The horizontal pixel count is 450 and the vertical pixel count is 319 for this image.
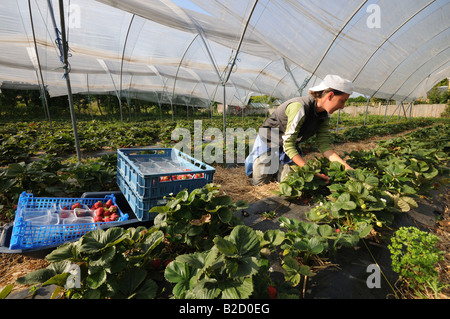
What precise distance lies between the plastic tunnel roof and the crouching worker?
2.42m

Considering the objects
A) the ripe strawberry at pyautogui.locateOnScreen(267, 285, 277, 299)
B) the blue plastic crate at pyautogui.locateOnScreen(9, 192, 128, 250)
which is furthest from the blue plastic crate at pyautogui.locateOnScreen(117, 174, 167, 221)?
the ripe strawberry at pyautogui.locateOnScreen(267, 285, 277, 299)

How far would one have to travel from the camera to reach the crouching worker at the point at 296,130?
2.49 metres

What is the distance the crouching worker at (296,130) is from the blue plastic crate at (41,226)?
81.4 inches

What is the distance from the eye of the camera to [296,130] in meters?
2.76

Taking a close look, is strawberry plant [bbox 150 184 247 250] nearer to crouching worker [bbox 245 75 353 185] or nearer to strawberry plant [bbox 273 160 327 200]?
strawberry plant [bbox 273 160 327 200]

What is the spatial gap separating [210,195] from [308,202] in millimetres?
1431

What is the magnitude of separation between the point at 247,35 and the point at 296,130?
4.50 metres

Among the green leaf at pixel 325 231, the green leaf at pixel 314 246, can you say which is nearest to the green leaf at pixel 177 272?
the green leaf at pixel 314 246

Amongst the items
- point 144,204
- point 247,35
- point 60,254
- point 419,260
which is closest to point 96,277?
point 60,254

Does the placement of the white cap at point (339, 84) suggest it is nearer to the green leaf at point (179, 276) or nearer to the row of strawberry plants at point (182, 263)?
the row of strawberry plants at point (182, 263)
